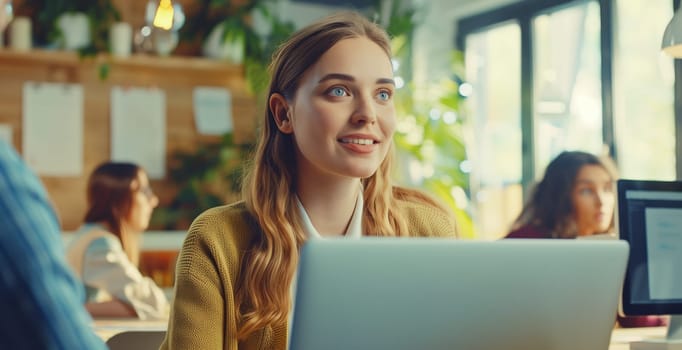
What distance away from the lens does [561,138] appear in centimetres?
443

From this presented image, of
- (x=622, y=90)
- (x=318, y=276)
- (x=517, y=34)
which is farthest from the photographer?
(x=517, y=34)

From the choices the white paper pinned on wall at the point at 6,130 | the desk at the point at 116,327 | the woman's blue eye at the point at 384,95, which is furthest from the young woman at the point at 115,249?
the white paper pinned on wall at the point at 6,130

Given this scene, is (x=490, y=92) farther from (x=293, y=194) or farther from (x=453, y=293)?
(x=453, y=293)

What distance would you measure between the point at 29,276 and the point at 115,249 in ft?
8.29

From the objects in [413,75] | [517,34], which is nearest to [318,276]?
[517,34]

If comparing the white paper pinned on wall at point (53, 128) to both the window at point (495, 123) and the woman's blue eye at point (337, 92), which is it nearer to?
the window at point (495, 123)

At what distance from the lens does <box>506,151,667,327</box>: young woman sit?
306cm

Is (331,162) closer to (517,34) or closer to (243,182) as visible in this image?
(243,182)

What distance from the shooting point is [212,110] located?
518 cm

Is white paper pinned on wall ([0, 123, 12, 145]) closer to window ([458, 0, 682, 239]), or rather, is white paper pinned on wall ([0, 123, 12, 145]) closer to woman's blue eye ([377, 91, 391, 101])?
window ([458, 0, 682, 239])

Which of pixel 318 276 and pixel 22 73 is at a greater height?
pixel 22 73

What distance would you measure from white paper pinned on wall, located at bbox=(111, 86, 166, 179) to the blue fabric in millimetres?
4412

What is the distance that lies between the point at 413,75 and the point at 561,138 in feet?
3.83

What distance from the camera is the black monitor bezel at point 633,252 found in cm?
162
